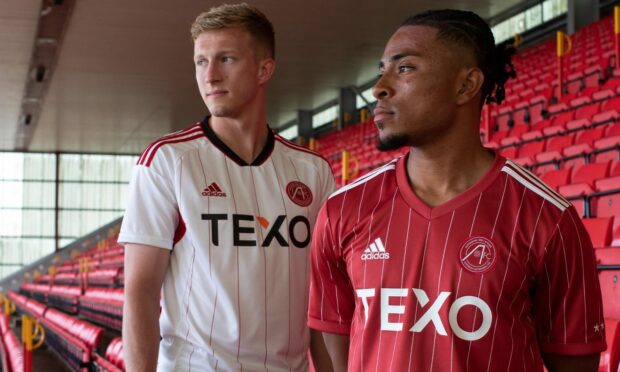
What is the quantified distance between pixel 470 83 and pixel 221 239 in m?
0.69

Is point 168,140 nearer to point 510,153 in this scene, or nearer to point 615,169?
point 615,169

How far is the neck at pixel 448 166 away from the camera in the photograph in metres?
1.61

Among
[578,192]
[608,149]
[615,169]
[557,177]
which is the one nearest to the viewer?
[578,192]

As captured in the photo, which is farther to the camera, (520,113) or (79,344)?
(520,113)

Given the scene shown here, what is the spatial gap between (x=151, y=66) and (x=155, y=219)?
1551 centimetres

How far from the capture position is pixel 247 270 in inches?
78.6

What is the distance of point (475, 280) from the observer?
1471 mm

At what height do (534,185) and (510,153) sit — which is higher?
(510,153)

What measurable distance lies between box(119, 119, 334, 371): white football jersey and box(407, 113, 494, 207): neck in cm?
51

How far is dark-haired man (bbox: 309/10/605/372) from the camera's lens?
1.47 metres

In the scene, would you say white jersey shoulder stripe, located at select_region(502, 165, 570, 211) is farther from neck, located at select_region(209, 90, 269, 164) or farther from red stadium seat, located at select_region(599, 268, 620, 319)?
red stadium seat, located at select_region(599, 268, 620, 319)

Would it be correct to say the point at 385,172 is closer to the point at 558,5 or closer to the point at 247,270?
the point at 247,270

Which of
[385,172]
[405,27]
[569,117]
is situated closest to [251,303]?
[385,172]

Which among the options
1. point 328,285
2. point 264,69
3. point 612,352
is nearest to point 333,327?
point 328,285
